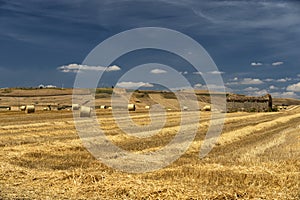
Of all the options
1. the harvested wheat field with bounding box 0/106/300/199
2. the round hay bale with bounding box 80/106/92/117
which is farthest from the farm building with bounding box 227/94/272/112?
the harvested wheat field with bounding box 0/106/300/199

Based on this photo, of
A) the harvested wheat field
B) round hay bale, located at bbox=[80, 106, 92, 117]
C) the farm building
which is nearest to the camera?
the harvested wheat field

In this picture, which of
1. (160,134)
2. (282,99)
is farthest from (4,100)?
(282,99)

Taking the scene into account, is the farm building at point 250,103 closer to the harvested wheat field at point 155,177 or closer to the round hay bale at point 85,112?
the round hay bale at point 85,112

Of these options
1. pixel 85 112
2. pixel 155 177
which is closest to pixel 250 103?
pixel 85 112

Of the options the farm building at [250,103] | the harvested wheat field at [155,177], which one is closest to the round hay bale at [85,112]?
the harvested wheat field at [155,177]

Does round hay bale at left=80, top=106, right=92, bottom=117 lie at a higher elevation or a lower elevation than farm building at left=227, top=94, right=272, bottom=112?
lower

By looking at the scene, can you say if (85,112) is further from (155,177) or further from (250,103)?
(250,103)

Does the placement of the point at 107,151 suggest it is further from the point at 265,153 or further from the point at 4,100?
the point at 4,100

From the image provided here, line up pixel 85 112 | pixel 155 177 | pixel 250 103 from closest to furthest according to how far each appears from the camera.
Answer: pixel 155 177 → pixel 85 112 → pixel 250 103

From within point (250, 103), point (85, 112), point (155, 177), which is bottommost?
point (155, 177)

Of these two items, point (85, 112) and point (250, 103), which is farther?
point (250, 103)

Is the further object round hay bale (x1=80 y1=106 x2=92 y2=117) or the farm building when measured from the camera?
the farm building

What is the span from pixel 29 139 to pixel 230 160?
12293 mm

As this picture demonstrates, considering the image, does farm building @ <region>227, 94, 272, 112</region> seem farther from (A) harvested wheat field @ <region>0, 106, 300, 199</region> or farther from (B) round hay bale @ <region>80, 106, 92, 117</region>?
(A) harvested wheat field @ <region>0, 106, 300, 199</region>
